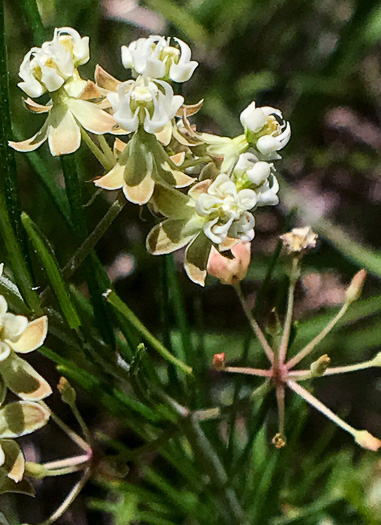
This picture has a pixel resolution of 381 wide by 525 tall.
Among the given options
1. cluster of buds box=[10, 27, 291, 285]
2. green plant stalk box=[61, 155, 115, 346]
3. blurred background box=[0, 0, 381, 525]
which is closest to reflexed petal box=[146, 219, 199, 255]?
cluster of buds box=[10, 27, 291, 285]

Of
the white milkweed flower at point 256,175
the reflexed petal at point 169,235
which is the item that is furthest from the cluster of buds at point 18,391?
the white milkweed flower at point 256,175

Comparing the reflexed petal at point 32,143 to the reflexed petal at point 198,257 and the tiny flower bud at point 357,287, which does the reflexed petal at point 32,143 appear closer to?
the reflexed petal at point 198,257

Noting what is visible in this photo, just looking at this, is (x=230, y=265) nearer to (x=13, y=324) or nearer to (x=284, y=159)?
(x=13, y=324)

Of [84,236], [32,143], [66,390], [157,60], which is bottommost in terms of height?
[66,390]

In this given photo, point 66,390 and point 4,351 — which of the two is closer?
point 4,351

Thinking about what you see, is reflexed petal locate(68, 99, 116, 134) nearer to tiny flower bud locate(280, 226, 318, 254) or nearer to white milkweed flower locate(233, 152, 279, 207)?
white milkweed flower locate(233, 152, 279, 207)

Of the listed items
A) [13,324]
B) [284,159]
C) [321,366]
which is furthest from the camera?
[284,159]

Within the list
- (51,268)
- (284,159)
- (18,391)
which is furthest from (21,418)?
(284,159)

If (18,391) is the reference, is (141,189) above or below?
above
